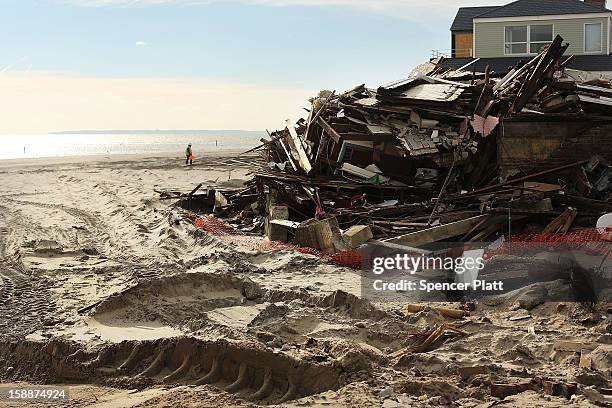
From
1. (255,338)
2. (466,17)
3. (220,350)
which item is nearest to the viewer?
(220,350)

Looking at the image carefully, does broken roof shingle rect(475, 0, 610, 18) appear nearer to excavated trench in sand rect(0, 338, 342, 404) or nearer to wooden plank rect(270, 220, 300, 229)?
wooden plank rect(270, 220, 300, 229)

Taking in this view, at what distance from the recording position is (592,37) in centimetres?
2945

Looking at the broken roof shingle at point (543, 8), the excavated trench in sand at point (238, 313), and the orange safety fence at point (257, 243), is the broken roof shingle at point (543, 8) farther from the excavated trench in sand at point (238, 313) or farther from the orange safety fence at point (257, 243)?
the excavated trench in sand at point (238, 313)

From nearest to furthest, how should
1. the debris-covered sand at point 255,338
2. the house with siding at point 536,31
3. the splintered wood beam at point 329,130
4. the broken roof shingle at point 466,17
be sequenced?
the debris-covered sand at point 255,338, the splintered wood beam at point 329,130, the house with siding at point 536,31, the broken roof shingle at point 466,17

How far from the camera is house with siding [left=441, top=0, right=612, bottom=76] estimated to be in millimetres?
29094

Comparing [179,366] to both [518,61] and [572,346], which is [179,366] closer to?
→ [572,346]

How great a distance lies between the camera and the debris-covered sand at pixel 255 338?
5.91m

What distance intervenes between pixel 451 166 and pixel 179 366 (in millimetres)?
8606

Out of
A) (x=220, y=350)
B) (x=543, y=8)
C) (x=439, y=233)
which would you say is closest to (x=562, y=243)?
(x=439, y=233)

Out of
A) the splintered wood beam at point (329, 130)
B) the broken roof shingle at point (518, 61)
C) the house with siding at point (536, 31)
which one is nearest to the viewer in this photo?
the splintered wood beam at point (329, 130)

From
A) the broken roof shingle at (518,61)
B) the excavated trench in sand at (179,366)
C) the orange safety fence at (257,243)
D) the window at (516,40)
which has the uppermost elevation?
the window at (516,40)

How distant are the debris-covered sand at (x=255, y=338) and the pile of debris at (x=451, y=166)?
2324 millimetres

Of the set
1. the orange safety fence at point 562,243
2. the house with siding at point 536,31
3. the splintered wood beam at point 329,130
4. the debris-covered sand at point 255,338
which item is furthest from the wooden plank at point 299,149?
the house with siding at point 536,31

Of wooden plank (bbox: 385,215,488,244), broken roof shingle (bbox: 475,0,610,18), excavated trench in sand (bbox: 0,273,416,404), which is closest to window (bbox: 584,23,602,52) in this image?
broken roof shingle (bbox: 475,0,610,18)
